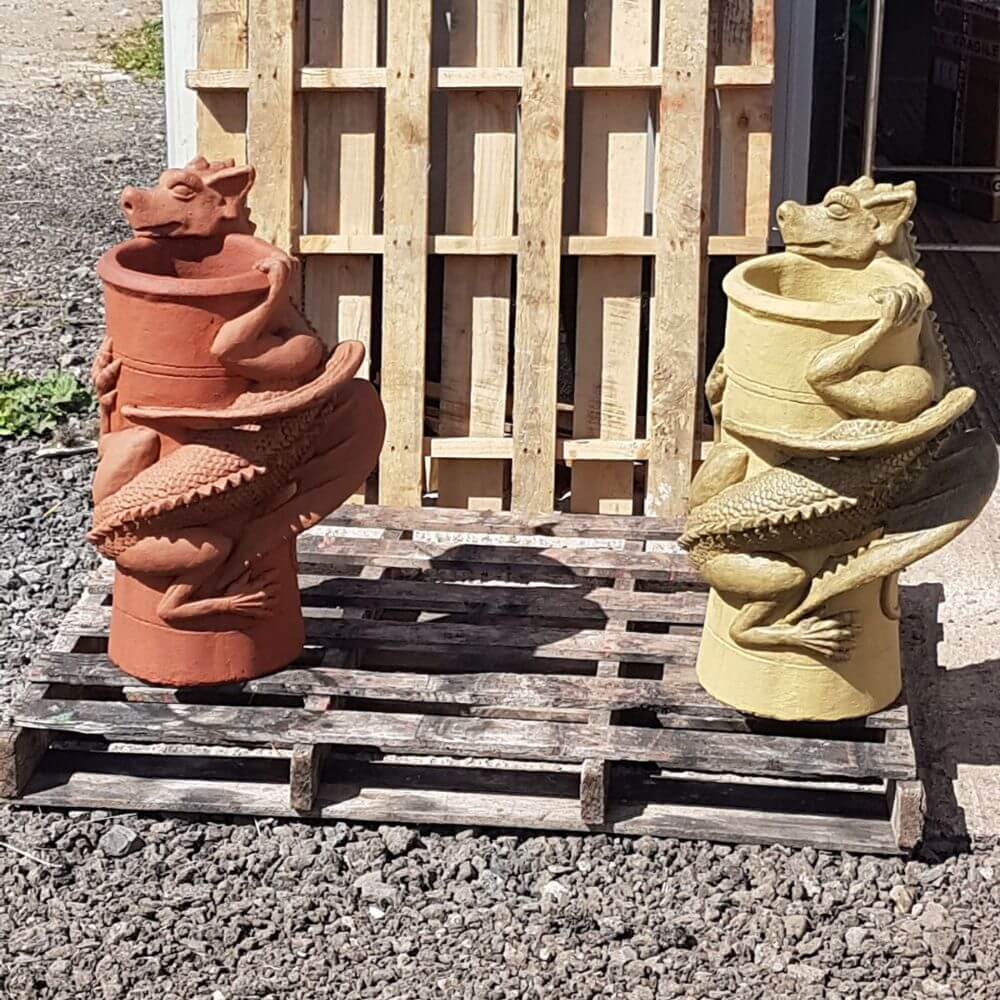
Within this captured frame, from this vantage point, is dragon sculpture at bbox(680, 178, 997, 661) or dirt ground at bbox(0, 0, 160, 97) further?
dirt ground at bbox(0, 0, 160, 97)

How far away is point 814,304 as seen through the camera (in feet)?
13.2

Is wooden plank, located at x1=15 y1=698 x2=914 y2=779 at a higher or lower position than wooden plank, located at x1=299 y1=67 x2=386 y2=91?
lower

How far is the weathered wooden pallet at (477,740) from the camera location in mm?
4246

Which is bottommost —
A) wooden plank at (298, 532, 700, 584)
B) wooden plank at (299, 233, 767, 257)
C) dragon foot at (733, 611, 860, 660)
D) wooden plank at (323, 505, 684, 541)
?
wooden plank at (298, 532, 700, 584)

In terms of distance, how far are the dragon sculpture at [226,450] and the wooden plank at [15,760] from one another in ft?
1.54

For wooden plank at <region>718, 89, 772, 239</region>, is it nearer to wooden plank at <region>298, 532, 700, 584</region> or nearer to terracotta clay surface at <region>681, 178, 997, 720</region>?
wooden plank at <region>298, 532, 700, 584</region>

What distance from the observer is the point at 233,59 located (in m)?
5.71

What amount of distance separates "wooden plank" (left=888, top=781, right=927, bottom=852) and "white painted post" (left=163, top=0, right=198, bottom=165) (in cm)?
358

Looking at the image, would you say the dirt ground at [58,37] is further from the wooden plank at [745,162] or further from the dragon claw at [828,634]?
the dragon claw at [828,634]

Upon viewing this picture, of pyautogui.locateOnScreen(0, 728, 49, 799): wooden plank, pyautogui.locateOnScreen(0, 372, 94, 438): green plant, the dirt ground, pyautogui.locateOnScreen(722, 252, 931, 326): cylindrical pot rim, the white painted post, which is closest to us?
pyautogui.locateOnScreen(722, 252, 931, 326): cylindrical pot rim

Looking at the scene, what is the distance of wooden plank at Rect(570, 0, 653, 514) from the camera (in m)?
5.65

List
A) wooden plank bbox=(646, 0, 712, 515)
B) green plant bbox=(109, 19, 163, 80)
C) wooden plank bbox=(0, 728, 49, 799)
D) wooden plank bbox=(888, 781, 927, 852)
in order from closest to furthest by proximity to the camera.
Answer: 1. wooden plank bbox=(888, 781, 927, 852)
2. wooden plank bbox=(0, 728, 49, 799)
3. wooden plank bbox=(646, 0, 712, 515)
4. green plant bbox=(109, 19, 163, 80)

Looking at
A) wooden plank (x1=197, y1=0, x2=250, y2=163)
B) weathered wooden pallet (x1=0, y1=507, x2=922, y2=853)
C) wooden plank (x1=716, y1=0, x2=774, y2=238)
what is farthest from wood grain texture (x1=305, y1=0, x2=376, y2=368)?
weathered wooden pallet (x1=0, y1=507, x2=922, y2=853)

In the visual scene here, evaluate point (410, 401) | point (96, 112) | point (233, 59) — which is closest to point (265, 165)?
point (233, 59)
